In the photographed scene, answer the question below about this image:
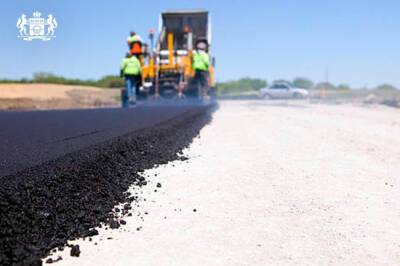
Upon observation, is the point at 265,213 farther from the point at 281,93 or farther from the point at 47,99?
the point at 281,93

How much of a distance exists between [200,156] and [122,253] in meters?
4.29

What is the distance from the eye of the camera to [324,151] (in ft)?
27.7

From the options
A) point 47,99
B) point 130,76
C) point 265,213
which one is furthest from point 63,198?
point 47,99

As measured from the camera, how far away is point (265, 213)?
15.3 feet

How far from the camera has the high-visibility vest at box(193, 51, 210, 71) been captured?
70.6 ft

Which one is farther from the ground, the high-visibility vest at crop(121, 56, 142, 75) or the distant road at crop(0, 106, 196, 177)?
the high-visibility vest at crop(121, 56, 142, 75)

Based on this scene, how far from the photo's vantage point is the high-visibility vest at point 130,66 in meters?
19.1

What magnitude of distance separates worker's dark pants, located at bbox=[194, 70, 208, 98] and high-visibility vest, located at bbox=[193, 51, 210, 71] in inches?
12.5

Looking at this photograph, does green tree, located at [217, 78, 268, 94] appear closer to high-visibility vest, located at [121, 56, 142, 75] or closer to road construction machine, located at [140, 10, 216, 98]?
road construction machine, located at [140, 10, 216, 98]

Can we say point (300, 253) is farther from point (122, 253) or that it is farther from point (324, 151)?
point (324, 151)

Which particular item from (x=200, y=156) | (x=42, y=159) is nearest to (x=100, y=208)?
(x=42, y=159)

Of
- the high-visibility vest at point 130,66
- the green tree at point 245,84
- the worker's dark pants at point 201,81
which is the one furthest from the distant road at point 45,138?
the green tree at point 245,84

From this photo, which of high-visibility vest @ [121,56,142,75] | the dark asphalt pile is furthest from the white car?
the dark asphalt pile

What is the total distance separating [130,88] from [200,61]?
3.19 meters
